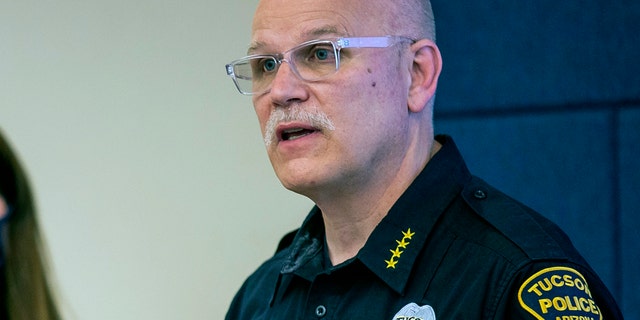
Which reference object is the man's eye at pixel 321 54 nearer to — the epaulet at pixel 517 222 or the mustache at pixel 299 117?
the mustache at pixel 299 117

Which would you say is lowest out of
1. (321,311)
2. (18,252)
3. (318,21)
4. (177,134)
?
(321,311)

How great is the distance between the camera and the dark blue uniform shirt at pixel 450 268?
1245 mm

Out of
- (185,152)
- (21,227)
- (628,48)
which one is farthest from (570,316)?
(185,152)

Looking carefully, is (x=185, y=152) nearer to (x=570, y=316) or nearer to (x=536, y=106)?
(x=536, y=106)

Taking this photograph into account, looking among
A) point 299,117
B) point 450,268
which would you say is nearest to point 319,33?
point 299,117

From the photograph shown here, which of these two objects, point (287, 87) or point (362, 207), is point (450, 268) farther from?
point (287, 87)

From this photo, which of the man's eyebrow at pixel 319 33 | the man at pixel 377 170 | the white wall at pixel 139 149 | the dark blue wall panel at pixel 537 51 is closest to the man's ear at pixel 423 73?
the man at pixel 377 170

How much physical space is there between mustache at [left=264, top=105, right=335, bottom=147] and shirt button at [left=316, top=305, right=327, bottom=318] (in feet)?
0.87

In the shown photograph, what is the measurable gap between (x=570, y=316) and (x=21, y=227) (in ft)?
2.22

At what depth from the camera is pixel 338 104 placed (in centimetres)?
139

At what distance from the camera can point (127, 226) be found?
2.02 metres

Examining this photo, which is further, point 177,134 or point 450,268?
point 177,134

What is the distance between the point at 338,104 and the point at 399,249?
235 mm

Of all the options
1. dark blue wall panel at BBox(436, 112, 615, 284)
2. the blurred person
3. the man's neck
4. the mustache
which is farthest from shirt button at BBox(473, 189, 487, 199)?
the blurred person
